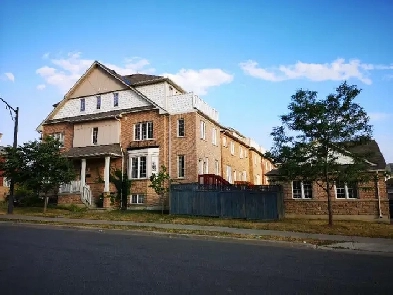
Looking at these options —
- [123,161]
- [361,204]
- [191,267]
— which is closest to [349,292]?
[191,267]

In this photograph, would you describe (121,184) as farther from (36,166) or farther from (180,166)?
(36,166)

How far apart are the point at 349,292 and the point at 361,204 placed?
58.9 feet

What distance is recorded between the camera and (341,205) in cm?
2189

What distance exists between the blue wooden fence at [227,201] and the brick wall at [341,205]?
3.75 m

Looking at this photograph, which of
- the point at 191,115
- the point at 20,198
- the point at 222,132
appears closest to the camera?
the point at 191,115

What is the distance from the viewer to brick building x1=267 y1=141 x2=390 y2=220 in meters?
21.0

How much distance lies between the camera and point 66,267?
6.82m

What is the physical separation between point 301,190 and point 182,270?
713 inches

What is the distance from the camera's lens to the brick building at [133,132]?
2525 centimetres

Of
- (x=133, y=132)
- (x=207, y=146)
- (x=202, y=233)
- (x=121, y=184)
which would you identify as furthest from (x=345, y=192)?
(x=133, y=132)

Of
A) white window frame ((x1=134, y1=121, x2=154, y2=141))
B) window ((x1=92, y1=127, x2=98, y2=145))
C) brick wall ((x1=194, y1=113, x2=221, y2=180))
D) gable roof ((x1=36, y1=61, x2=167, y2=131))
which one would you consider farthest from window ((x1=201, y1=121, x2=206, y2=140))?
window ((x1=92, y1=127, x2=98, y2=145))

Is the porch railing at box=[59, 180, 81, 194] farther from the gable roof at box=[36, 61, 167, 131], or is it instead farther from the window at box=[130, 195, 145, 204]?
the gable roof at box=[36, 61, 167, 131]

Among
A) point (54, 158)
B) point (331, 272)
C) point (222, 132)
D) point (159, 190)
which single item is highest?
point (222, 132)

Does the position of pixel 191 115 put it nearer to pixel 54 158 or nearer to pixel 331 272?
pixel 54 158
